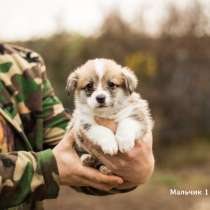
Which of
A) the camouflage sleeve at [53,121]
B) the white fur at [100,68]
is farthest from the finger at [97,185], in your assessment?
the white fur at [100,68]

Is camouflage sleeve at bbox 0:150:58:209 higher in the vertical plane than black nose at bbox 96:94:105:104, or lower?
lower

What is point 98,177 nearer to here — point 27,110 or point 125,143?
point 125,143

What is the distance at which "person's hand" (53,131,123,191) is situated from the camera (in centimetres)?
299

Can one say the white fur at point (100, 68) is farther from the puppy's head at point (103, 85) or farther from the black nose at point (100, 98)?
the black nose at point (100, 98)

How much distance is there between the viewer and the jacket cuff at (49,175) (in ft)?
9.59

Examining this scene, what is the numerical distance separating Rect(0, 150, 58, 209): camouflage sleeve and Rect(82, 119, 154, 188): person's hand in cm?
32

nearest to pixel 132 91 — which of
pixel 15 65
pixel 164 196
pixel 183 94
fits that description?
pixel 15 65

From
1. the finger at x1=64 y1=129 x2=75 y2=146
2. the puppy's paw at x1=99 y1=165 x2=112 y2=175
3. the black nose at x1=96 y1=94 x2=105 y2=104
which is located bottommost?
the puppy's paw at x1=99 y1=165 x2=112 y2=175

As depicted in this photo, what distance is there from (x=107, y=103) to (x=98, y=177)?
0.46 m

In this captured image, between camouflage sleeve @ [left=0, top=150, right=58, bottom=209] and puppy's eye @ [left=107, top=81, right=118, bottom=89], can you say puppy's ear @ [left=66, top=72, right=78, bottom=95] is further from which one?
camouflage sleeve @ [left=0, top=150, right=58, bottom=209]

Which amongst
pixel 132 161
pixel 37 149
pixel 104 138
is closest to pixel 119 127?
pixel 104 138

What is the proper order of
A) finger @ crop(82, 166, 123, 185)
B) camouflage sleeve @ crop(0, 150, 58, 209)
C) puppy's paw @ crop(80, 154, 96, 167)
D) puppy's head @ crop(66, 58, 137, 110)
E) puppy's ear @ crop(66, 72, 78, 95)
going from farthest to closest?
puppy's ear @ crop(66, 72, 78, 95), puppy's head @ crop(66, 58, 137, 110), puppy's paw @ crop(80, 154, 96, 167), finger @ crop(82, 166, 123, 185), camouflage sleeve @ crop(0, 150, 58, 209)

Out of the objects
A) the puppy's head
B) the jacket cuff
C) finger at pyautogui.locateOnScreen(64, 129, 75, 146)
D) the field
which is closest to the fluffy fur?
the puppy's head

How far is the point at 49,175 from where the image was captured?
2.93 meters
